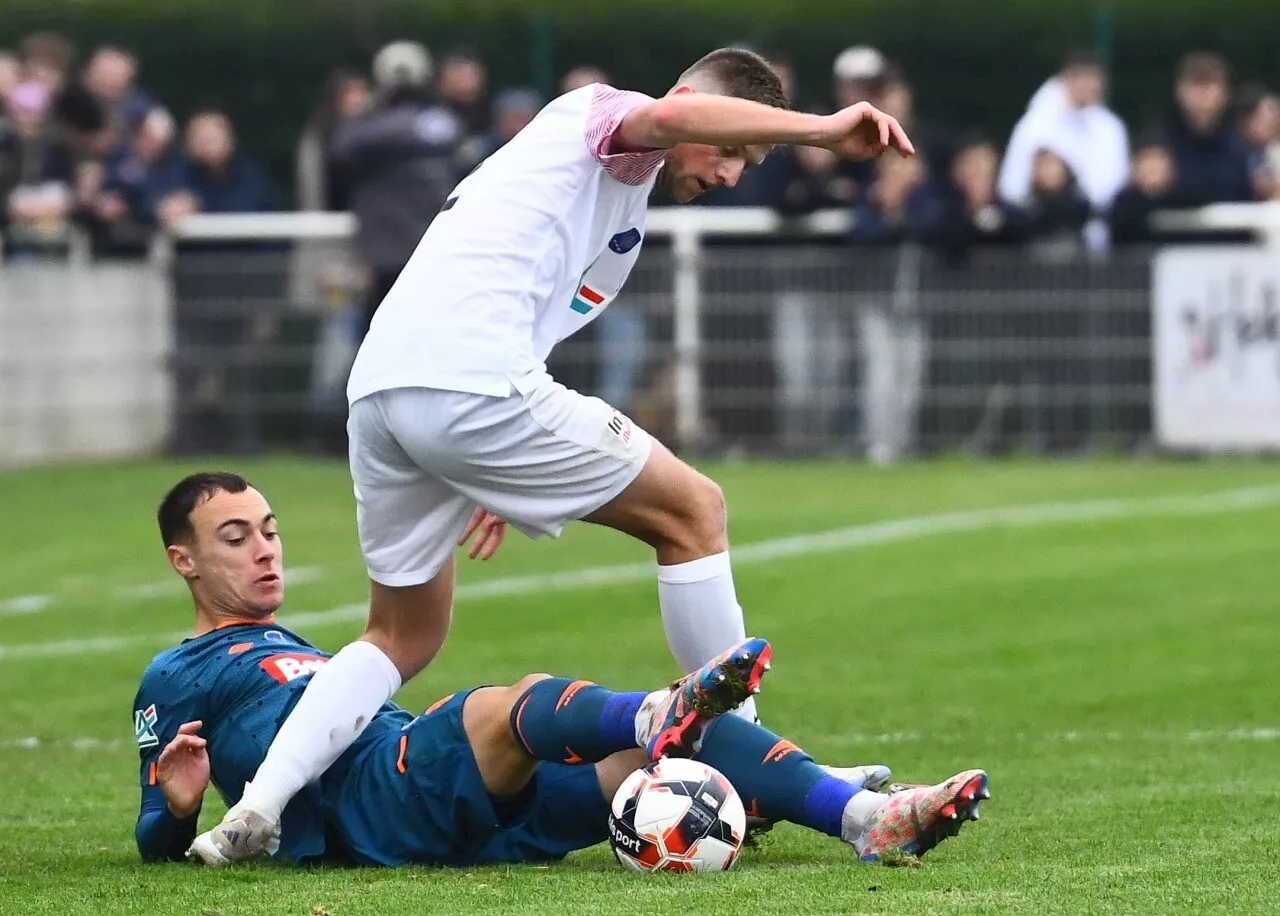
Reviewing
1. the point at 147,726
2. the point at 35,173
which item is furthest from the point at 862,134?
the point at 35,173

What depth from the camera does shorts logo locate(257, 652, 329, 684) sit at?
627 cm

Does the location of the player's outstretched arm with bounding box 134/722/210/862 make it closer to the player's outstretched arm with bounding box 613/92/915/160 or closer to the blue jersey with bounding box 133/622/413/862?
the blue jersey with bounding box 133/622/413/862

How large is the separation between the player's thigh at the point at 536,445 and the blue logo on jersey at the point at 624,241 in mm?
424

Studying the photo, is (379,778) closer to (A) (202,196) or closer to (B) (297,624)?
(B) (297,624)

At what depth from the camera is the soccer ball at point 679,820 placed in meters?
5.70

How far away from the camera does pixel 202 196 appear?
18.0 metres

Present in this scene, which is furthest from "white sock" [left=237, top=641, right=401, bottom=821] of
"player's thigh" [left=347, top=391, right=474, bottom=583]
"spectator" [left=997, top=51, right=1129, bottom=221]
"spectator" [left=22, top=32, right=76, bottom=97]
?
"spectator" [left=22, top=32, right=76, bottom=97]

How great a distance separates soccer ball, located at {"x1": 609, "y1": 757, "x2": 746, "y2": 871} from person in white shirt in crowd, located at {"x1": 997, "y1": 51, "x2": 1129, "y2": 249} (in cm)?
1120

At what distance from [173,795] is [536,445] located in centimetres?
117

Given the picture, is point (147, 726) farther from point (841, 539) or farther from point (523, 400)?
point (841, 539)

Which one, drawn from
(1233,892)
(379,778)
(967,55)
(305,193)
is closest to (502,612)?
(379,778)

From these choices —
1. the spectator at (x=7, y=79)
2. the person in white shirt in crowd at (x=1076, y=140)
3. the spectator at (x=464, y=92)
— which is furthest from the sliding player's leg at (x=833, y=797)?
the spectator at (x=7, y=79)

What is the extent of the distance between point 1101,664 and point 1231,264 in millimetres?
6662

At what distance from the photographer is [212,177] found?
18094 millimetres
